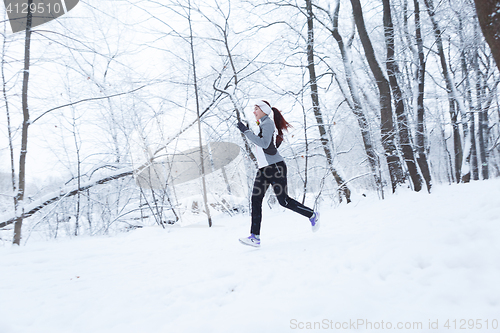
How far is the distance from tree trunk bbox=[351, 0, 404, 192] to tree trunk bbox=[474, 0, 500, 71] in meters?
4.10

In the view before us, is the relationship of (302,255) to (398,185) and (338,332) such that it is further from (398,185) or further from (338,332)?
(398,185)

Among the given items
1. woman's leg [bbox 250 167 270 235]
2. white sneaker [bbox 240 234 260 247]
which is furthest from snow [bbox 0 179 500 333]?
woman's leg [bbox 250 167 270 235]

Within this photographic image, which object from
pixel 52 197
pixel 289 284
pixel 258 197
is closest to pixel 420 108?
pixel 258 197

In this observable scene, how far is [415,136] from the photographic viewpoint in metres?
6.87

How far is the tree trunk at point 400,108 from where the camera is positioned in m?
5.66

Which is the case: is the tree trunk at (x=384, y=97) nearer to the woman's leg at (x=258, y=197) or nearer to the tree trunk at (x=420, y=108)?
the tree trunk at (x=420, y=108)

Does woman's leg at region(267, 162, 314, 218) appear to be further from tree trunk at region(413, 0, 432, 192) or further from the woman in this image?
tree trunk at region(413, 0, 432, 192)

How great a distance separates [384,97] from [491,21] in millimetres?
4232

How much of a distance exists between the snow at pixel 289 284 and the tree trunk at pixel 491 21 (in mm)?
1250

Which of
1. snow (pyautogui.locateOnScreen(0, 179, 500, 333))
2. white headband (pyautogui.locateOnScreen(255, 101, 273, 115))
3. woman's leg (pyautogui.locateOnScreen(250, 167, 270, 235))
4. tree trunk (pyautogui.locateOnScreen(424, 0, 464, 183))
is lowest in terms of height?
snow (pyautogui.locateOnScreen(0, 179, 500, 333))

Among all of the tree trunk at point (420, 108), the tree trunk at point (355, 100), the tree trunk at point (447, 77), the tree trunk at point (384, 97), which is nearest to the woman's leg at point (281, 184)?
the tree trunk at point (384, 97)

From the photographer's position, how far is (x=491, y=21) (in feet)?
5.82

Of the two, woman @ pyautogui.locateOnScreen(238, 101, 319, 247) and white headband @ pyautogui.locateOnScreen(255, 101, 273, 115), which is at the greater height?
white headband @ pyautogui.locateOnScreen(255, 101, 273, 115)

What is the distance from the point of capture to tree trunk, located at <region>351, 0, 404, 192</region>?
572 centimetres
